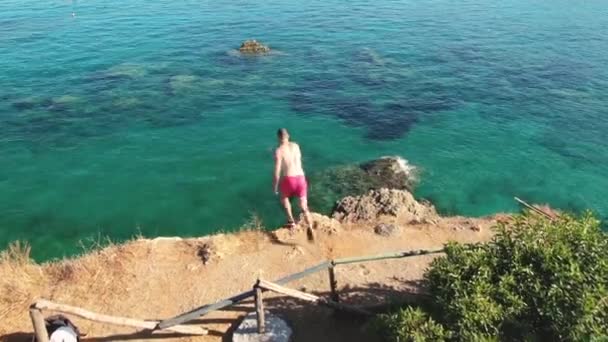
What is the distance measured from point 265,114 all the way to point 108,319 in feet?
58.3

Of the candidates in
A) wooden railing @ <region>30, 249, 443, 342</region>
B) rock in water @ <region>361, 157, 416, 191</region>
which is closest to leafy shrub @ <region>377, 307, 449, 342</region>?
wooden railing @ <region>30, 249, 443, 342</region>

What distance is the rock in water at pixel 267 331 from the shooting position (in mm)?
11531

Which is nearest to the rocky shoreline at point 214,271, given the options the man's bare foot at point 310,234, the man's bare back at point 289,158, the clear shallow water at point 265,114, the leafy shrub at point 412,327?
the man's bare foot at point 310,234

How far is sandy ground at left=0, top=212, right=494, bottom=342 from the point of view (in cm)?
1239

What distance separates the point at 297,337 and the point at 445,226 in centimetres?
683

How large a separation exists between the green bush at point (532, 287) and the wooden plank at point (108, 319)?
4.77 m

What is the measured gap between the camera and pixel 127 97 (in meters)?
29.6

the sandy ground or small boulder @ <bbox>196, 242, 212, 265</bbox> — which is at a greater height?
small boulder @ <bbox>196, 242, 212, 265</bbox>

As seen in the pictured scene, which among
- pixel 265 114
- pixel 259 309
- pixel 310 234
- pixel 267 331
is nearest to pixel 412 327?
pixel 259 309

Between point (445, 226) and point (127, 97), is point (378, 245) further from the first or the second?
point (127, 97)

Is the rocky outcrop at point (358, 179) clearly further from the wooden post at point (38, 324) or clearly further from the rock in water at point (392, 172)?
the wooden post at point (38, 324)

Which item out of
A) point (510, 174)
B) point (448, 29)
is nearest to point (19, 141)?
point (510, 174)

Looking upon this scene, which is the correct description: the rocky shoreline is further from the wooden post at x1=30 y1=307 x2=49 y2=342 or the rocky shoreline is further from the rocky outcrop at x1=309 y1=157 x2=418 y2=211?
the rocky outcrop at x1=309 y1=157 x2=418 y2=211

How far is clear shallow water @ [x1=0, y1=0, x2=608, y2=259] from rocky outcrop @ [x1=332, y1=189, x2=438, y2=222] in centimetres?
276
